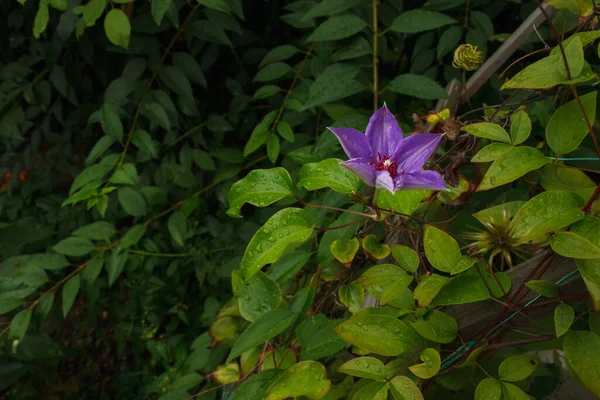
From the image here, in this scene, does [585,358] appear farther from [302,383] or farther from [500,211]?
[302,383]

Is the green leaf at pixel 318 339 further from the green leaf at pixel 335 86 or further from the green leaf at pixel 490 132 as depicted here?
the green leaf at pixel 335 86

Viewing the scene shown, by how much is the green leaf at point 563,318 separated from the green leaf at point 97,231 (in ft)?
3.56

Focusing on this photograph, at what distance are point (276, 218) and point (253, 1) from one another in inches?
48.9

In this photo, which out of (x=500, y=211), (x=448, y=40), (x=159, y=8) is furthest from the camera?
(x=448, y=40)

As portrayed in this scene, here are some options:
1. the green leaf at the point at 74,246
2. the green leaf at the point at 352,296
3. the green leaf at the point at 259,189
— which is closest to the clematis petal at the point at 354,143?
the green leaf at the point at 259,189

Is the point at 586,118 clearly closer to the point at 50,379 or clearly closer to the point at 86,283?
the point at 86,283

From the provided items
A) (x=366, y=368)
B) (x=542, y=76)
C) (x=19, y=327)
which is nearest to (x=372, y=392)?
(x=366, y=368)

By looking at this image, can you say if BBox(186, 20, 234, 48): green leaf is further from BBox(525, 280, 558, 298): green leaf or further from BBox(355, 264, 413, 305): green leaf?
BBox(525, 280, 558, 298): green leaf

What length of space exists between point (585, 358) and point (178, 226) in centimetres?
106

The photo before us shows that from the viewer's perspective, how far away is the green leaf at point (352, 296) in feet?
2.44

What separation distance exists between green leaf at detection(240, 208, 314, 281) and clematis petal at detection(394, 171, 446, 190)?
137 mm

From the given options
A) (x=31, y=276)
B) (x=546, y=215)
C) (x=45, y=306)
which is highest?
(x=546, y=215)

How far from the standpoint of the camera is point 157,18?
0.94 meters

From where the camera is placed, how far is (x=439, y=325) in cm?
62
